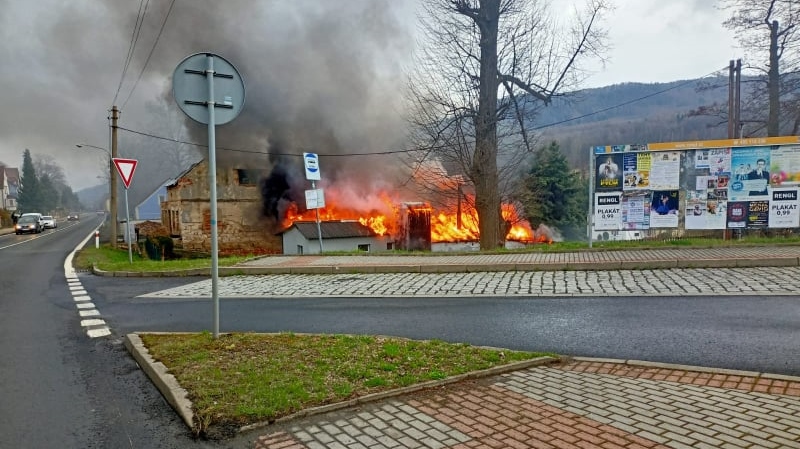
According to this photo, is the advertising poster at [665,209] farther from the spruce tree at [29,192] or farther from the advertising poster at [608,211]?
the spruce tree at [29,192]

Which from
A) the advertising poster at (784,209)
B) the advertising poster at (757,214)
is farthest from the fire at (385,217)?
the advertising poster at (784,209)

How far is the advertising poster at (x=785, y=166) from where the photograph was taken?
9.47m

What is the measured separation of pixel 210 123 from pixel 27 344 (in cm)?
316

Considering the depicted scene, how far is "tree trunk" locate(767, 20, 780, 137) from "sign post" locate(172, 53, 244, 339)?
20490mm

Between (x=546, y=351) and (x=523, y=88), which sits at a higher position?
(x=523, y=88)

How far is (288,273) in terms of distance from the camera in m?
10.0

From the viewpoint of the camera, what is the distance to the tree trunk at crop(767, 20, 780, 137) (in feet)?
58.2

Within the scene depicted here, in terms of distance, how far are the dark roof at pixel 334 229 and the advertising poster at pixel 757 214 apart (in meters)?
14.6

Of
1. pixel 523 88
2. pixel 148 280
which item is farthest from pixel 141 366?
pixel 523 88

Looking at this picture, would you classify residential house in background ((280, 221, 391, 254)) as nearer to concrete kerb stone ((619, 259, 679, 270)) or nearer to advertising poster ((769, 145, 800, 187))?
concrete kerb stone ((619, 259, 679, 270))

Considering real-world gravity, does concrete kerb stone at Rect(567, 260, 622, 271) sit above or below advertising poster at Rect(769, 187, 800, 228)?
below

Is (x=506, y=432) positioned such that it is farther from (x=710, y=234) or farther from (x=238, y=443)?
(x=710, y=234)

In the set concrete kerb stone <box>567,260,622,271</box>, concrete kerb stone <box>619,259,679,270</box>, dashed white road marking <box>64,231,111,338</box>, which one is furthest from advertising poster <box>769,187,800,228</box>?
dashed white road marking <box>64,231,111,338</box>

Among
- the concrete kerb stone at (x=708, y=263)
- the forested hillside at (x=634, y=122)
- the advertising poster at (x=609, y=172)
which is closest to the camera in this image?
the concrete kerb stone at (x=708, y=263)
